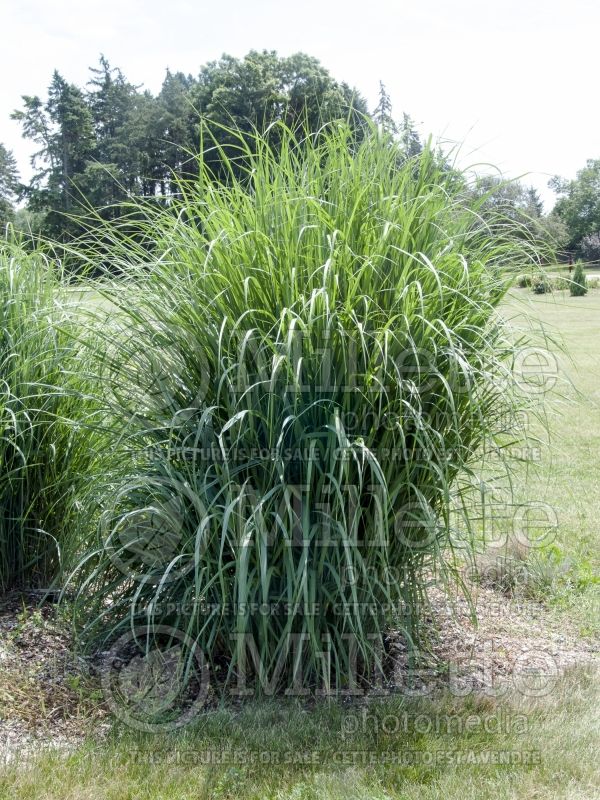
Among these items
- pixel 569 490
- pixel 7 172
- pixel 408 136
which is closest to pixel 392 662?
pixel 408 136

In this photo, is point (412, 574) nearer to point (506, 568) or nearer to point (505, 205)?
point (506, 568)

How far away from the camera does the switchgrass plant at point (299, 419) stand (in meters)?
2.31

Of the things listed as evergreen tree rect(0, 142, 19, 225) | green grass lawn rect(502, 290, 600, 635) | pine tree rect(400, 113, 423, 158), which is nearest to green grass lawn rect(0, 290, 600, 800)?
green grass lawn rect(502, 290, 600, 635)

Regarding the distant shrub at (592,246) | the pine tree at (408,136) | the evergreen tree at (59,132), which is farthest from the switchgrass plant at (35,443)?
the evergreen tree at (59,132)

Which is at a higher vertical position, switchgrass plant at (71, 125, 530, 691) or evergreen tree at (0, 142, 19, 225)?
evergreen tree at (0, 142, 19, 225)

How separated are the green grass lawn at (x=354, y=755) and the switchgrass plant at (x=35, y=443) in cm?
113

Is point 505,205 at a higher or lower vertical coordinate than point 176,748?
higher

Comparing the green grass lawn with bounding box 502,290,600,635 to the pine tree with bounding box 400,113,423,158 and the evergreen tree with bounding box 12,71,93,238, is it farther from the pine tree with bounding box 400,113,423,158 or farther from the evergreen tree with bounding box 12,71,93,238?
the evergreen tree with bounding box 12,71,93,238

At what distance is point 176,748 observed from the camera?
86.0 inches

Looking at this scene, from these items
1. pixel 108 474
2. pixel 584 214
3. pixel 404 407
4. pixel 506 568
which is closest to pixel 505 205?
pixel 404 407

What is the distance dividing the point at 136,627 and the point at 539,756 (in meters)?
1.43

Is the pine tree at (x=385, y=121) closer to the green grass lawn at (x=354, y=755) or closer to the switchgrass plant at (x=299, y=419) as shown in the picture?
the switchgrass plant at (x=299, y=419)

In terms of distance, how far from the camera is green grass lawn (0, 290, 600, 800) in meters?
2.03

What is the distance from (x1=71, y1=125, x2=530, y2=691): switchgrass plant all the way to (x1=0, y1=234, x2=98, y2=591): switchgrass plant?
566 mm
